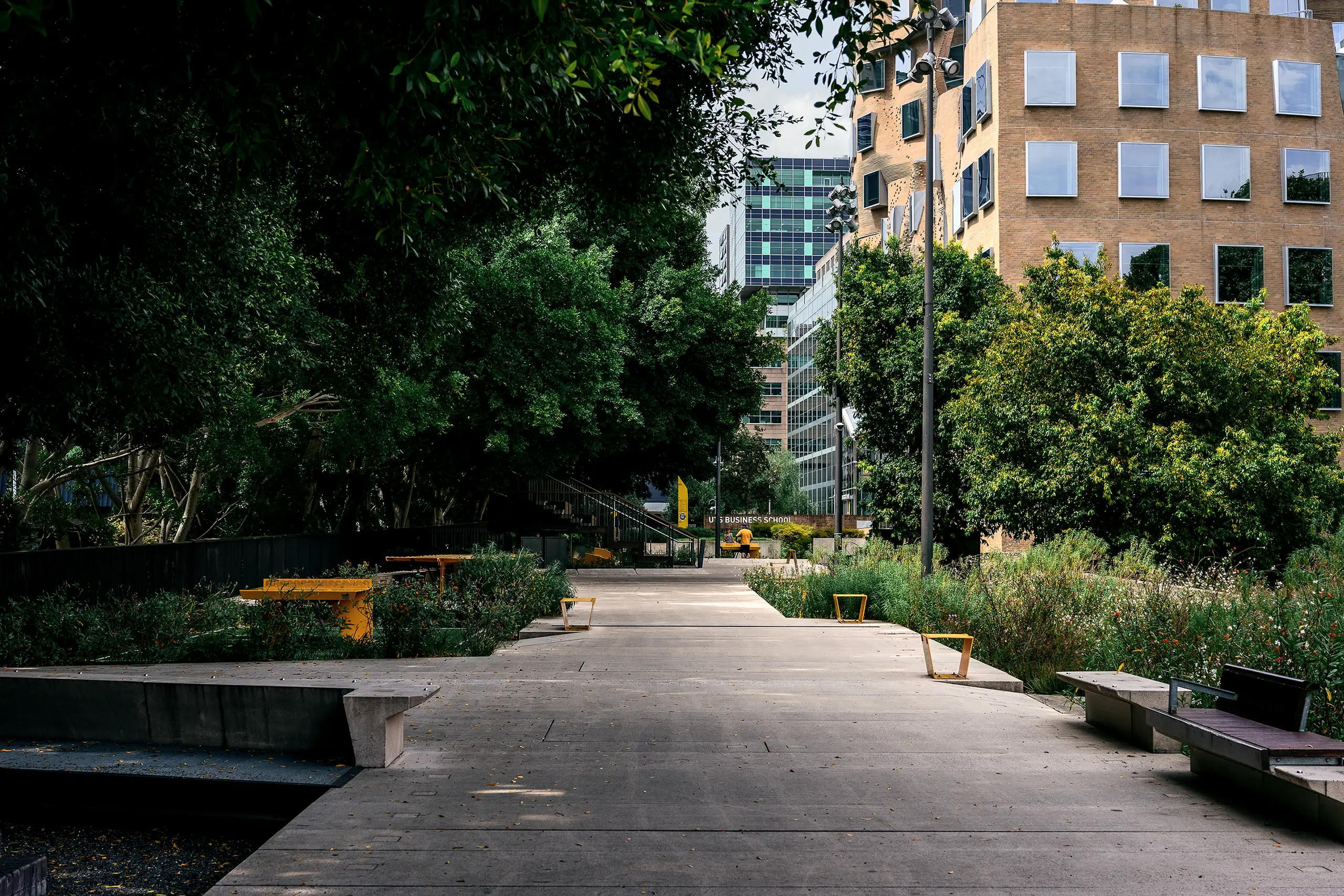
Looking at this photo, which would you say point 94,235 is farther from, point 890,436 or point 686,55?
point 890,436

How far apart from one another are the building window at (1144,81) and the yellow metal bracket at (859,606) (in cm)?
2628

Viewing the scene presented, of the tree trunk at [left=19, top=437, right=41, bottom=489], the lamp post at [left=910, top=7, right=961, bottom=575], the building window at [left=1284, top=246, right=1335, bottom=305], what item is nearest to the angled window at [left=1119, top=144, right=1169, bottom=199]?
the building window at [left=1284, top=246, right=1335, bottom=305]

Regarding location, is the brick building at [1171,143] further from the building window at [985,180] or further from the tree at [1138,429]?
the tree at [1138,429]

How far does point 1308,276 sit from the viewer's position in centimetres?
3850

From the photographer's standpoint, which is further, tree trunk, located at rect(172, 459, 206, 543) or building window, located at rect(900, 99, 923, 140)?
building window, located at rect(900, 99, 923, 140)

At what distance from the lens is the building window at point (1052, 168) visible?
123ft

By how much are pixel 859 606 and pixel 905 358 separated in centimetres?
1212

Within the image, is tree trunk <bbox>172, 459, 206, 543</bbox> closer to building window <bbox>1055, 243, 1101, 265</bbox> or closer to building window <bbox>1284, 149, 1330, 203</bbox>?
building window <bbox>1055, 243, 1101, 265</bbox>

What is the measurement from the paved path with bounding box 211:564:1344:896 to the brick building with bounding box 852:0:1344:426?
30028 mm

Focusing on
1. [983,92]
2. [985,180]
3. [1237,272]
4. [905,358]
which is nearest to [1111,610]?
[905,358]

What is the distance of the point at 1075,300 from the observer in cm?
2419

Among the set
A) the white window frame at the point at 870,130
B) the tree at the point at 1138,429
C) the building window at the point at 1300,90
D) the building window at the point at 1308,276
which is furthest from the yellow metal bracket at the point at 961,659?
the white window frame at the point at 870,130

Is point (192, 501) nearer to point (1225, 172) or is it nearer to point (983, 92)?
point (983, 92)

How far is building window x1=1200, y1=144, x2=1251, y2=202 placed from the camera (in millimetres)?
38344
